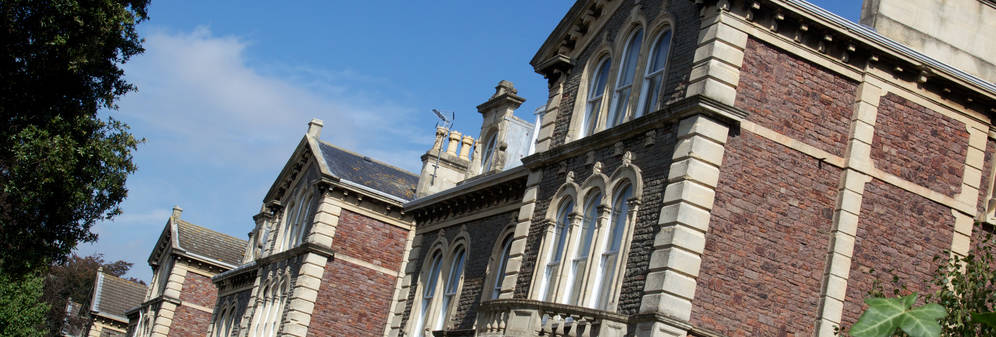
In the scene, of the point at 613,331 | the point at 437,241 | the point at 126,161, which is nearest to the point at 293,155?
the point at 437,241

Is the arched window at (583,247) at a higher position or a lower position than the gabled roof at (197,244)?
lower

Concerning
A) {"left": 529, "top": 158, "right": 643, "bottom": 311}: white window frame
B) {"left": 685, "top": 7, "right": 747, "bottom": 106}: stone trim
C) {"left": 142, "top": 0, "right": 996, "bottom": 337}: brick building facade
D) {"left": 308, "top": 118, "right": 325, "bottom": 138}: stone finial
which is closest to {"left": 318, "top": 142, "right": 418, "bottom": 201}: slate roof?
{"left": 308, "top": 118, "right": 325, "bottom": 138}: stone finial

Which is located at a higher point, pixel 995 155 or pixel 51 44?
pixel 995 155

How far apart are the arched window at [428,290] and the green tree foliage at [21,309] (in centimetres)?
2127

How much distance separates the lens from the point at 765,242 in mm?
14547

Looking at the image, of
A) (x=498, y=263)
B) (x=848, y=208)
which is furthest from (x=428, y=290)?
(x=848, y=208)

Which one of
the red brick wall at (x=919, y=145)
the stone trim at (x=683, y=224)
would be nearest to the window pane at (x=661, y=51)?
the stone trim at (x=683, y=224)

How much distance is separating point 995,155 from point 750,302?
5279 mm

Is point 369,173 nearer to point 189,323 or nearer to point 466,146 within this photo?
point 466,146

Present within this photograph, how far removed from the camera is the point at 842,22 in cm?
1530

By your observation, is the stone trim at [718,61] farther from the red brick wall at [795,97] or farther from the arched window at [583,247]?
the arched window at [583,247]

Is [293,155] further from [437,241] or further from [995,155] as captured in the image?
[995,155]

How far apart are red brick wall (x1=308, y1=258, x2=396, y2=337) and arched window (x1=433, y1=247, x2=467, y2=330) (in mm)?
4282

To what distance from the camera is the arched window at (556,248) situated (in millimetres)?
16605
